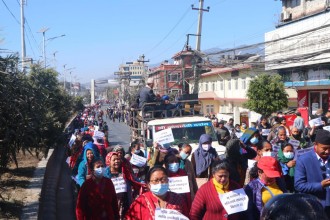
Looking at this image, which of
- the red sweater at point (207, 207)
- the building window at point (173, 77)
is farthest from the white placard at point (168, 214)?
the building window at point (173, 77)

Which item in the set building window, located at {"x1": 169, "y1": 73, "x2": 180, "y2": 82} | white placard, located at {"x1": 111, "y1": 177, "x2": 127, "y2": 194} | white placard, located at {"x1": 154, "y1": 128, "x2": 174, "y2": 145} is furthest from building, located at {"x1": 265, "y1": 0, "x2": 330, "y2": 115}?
building window, located at {"x1": 169, "y1": 73, "x2": 180, "y2": 82}

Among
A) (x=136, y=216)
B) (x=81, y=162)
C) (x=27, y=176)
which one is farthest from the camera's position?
(x=27, y=176)

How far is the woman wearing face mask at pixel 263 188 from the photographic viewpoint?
4395mm

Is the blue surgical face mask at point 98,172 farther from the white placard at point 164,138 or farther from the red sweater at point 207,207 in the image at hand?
the white placard at point 164,138

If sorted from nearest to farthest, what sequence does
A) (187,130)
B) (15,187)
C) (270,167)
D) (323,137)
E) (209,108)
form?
(323,137)
(270,167)
(15,187)
(187,130)
(209,108)

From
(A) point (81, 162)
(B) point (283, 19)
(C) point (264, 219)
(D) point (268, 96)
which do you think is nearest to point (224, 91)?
(B) point (283, 19)

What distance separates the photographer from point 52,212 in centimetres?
777

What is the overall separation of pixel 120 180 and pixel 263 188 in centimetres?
206

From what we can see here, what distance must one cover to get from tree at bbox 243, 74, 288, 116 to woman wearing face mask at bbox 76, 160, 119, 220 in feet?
68.7

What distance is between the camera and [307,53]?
2616 centimetres

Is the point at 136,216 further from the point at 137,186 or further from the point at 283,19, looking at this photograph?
the point at 283,19

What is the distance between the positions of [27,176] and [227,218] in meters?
7.03

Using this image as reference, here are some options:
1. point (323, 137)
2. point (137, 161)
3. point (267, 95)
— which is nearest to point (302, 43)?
point (267, 95)

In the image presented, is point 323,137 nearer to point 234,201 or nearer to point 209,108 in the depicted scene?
point 234,201
